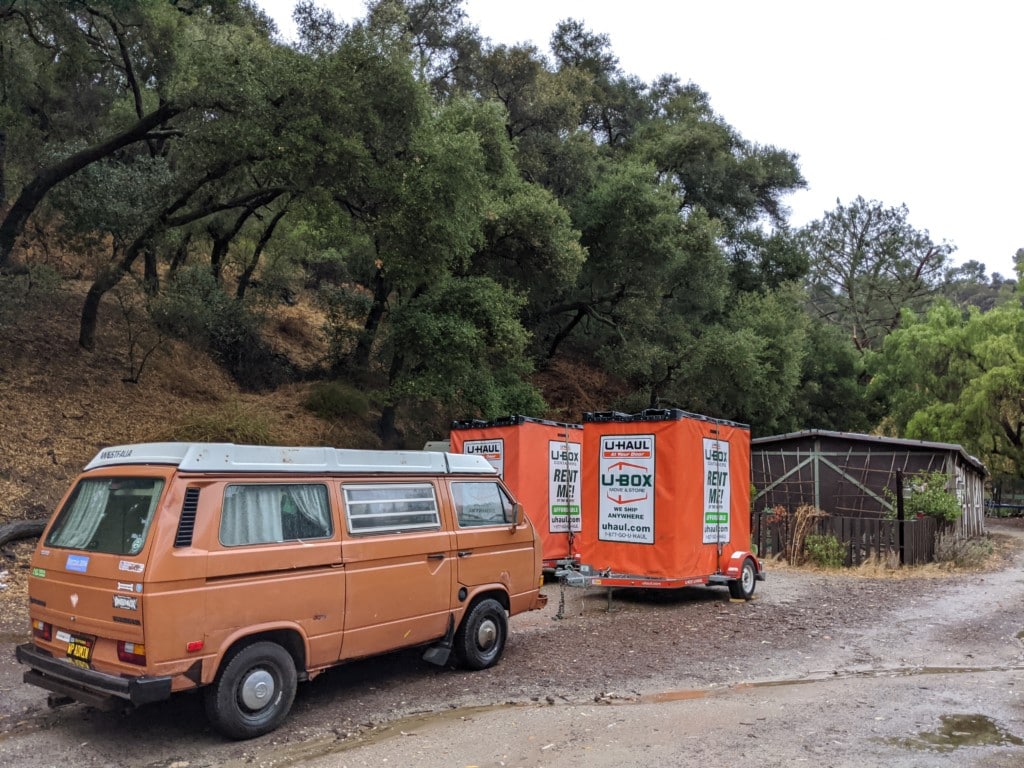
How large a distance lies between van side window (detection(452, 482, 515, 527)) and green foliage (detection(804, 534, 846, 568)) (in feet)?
33.5

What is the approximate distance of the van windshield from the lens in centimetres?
551

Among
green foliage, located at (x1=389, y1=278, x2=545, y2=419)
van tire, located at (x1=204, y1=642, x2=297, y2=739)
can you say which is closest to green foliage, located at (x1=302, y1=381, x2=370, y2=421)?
green foliage, located at (x1=389, y1=278, x2=545, y2=419)

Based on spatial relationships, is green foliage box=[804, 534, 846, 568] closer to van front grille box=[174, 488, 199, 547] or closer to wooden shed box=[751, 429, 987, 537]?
wooden shed box=[751, 429, 987, 537]

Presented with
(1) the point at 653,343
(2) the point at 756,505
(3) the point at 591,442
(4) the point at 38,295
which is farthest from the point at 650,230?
(4) the point at 38,295

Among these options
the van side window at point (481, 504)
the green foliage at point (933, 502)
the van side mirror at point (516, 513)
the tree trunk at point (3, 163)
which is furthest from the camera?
the tree trunk at point (3, 163)

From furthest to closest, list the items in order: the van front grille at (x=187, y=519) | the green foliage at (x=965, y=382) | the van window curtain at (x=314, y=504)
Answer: the green foliage at (x=965, y=382) < the van window curtain at (x=314, y=504) < the van front grille at (x=187, y=519)

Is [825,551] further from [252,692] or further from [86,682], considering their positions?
[86,682]

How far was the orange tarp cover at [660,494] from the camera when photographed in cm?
1076

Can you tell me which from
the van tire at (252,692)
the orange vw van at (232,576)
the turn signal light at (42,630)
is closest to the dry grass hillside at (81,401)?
the turn signal light at (42,630)

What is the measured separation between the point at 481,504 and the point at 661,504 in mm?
3656

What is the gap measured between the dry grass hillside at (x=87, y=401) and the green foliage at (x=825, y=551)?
11146mm

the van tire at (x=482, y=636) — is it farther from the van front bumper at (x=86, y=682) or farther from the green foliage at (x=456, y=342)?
the green foliage at (x=456, y=342)

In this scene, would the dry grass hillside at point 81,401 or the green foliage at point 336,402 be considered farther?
the green foliage at point 336,402

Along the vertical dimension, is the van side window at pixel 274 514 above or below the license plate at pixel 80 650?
above
